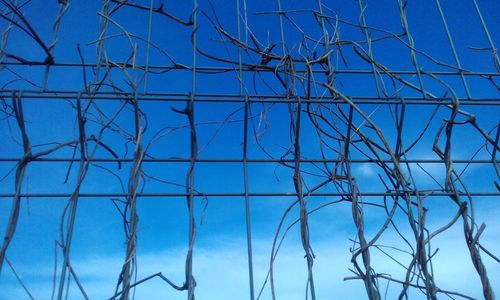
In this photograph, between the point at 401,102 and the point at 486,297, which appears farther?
the point at 401,102

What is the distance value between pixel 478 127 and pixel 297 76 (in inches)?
22.8

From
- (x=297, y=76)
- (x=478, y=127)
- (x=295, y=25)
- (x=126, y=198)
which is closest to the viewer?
(x=126, y=198)

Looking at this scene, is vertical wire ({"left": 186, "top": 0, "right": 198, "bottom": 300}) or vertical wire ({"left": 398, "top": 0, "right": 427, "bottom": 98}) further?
vertical wire ({"left": 398, "top": 0, "right": 427, "bottom": 98})

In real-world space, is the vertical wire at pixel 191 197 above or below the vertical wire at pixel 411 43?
below

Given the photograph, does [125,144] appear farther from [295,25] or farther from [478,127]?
[478,127]

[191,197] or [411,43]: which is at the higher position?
[411,43]

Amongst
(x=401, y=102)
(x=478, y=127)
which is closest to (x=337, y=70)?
(x=401, y=102)

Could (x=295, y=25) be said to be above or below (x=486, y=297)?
above

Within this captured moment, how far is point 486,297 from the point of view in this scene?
3.54 feet

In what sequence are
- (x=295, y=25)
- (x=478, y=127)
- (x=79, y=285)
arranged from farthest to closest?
(x=295, y=25) → (x=478, y=127) → (x=79, y=285)

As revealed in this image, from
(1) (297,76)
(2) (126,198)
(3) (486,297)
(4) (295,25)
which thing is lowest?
(3) (486,297)

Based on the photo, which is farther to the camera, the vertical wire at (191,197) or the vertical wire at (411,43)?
the vertical wire at (411,43)

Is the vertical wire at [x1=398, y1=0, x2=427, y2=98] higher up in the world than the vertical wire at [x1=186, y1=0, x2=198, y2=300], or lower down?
higher up

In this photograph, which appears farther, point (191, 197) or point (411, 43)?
point (411, 43)
